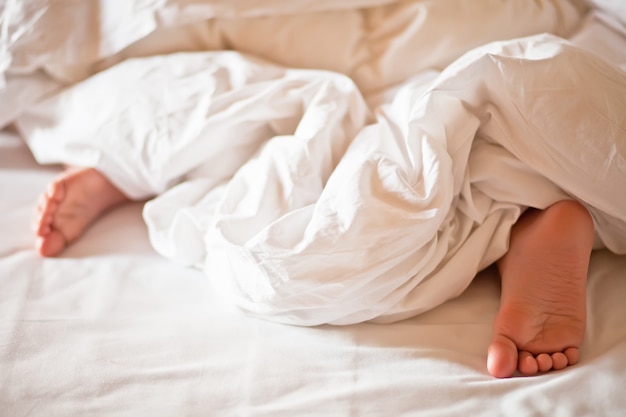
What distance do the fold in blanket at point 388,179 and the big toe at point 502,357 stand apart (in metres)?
0.10

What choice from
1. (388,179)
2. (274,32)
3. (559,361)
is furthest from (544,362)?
(274,32)

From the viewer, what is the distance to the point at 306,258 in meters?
0.77

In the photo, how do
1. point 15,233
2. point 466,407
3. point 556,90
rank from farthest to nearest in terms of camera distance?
point 15,233 → point 556,90 → point 466,407

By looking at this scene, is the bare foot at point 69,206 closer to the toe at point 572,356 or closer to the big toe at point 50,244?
the big toe at point 50,244

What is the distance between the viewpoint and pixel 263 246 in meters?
0.79

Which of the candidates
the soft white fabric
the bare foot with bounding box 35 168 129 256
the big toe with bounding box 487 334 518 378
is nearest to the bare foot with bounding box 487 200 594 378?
the big toe with bounding box 487 334 518 378

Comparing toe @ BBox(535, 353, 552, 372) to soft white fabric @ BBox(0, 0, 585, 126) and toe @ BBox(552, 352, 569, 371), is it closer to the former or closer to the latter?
toe @ BBox(552, 352, 569, 371)

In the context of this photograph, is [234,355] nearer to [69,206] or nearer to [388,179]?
[388,179]

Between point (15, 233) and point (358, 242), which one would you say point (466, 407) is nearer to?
point (358, 242)

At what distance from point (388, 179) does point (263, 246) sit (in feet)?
0.55

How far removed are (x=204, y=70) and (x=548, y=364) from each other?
2.10ft

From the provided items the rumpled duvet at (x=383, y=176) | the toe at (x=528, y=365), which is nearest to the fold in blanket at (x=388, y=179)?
the rumpled duvet at (x=383, y=176)

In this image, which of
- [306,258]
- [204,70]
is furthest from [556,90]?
[204,70]

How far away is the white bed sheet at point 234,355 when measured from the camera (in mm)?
713
